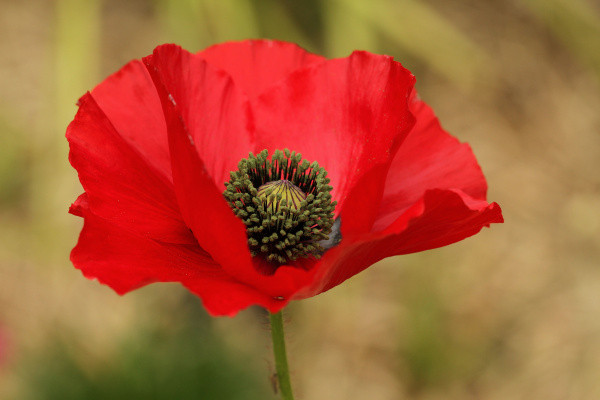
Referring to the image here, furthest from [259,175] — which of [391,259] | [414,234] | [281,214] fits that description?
[391,259]

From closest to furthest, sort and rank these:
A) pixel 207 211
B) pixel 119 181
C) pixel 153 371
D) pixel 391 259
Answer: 1. pixel 207 211
2. pixel 119 181
3. pixel 153 371
4. pixel 391 259

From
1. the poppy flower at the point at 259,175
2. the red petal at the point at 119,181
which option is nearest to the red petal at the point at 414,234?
the poppy flower at the point at 259,175

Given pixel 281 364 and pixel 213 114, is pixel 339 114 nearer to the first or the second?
pixel 213 114

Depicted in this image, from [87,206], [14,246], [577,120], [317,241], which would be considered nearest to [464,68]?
[577,120]

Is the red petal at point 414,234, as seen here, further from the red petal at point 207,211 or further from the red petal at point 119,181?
the red petal at point 119,181

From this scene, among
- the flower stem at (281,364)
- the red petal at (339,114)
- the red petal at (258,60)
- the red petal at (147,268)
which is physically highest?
the red petal at (258,60)

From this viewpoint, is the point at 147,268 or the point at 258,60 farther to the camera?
the point at 258,60
